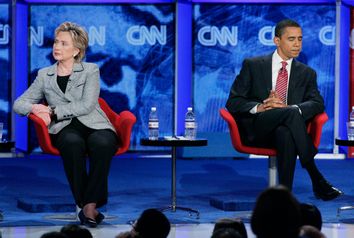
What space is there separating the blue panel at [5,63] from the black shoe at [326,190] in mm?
5397

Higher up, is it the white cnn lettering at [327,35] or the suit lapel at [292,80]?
the white cnn lettering at [327,35]

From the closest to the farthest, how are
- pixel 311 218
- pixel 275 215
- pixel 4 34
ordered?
pixel 275 215
pixel 311 218
pixel 4 34

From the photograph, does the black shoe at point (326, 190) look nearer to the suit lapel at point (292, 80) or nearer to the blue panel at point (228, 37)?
the suit lapel at point (292, 80)

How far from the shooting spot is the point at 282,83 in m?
6.56

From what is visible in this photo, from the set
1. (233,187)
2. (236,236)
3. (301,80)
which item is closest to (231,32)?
(233,187)

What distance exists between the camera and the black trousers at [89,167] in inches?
234

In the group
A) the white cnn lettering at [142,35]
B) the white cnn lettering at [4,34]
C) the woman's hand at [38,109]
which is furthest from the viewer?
the white cnn lettering at [142,35]

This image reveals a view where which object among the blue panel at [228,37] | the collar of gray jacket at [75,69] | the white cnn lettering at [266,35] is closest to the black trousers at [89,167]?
the collar of gray jacket at [75,69]

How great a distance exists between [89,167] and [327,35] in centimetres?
565

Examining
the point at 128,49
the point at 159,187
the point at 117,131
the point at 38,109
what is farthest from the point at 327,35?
the point at 38,109

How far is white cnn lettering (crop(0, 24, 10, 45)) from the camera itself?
10727 mm

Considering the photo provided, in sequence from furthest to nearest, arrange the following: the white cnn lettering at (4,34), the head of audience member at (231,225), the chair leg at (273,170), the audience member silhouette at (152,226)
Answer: the white cnn lettering at (4,34) → the chair leg at (273,170) → the audience member silhouette at (152,226) → the head of audience member at (231,225)

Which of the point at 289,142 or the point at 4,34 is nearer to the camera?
the point at 289,142

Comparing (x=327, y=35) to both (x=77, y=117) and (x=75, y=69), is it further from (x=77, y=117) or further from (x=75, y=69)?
(x=77, y=117)
